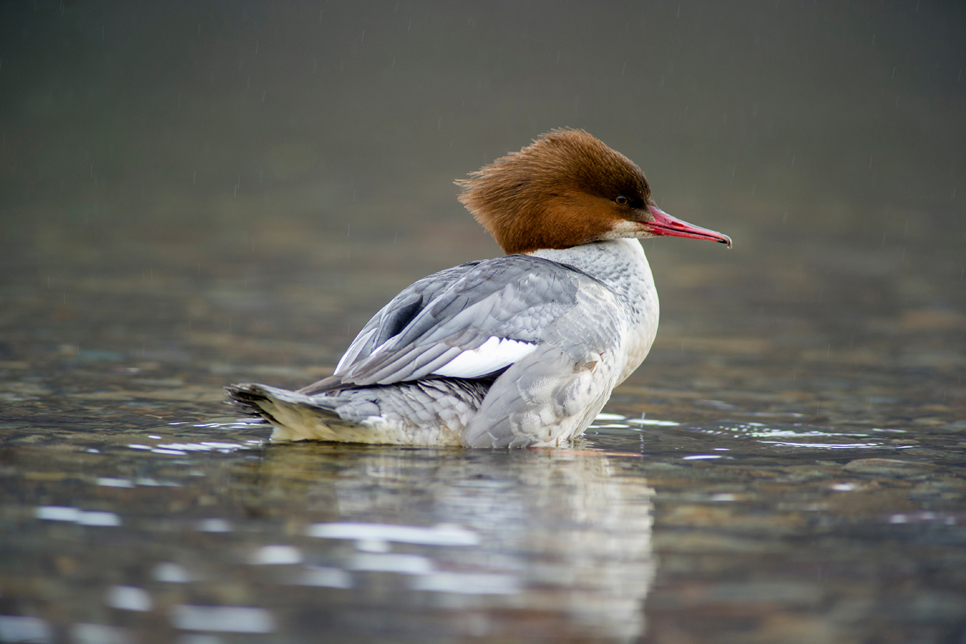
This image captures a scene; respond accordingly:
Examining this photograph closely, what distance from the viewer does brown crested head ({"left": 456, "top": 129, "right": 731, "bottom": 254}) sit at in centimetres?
541

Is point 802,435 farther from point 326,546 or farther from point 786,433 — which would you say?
point 326,546

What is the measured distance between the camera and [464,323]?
4676 mm

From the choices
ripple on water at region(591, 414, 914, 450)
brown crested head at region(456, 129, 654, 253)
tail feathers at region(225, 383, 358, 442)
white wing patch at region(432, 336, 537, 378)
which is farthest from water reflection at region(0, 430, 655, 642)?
brown crested head at region(456, 129, 654, 253)

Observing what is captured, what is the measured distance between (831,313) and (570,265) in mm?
4374

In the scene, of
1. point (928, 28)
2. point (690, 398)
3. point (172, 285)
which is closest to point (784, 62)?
point (928, 28)

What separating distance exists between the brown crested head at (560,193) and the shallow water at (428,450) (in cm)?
101

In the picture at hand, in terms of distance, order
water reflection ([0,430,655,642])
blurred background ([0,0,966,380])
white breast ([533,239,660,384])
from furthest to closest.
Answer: blurred background ([0,0,966,380])
white breast ([533,239,660,384])
water reflection ([0,430,655,642])

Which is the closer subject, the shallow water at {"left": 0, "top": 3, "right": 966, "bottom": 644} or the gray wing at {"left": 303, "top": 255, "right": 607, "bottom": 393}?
the shallow water at {"left": 0, "top": 3, "right": 966, "bottom": 644}

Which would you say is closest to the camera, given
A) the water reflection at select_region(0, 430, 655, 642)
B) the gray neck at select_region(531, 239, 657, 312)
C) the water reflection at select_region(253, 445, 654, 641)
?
the water reflection at select_region(0, 430, 655, 642)

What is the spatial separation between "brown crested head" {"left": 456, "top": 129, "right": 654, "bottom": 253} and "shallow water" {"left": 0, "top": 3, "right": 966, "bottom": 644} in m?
1.01

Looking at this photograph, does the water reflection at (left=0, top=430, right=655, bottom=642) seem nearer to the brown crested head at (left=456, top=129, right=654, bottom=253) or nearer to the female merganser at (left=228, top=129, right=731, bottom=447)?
the female merganser at (left=228, top=129, right=731, bottom=447)

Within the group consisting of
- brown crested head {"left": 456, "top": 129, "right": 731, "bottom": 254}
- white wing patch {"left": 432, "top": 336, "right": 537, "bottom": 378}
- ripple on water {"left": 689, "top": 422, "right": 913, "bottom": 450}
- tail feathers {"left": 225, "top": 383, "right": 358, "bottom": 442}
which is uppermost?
brown crested head {"left": 456, "top": 129, "right": 731, "bottom": 254}

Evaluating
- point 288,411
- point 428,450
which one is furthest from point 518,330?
point 288,411

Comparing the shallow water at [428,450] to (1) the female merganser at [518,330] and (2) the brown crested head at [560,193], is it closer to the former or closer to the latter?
(1) the female merganser at [518,330]
